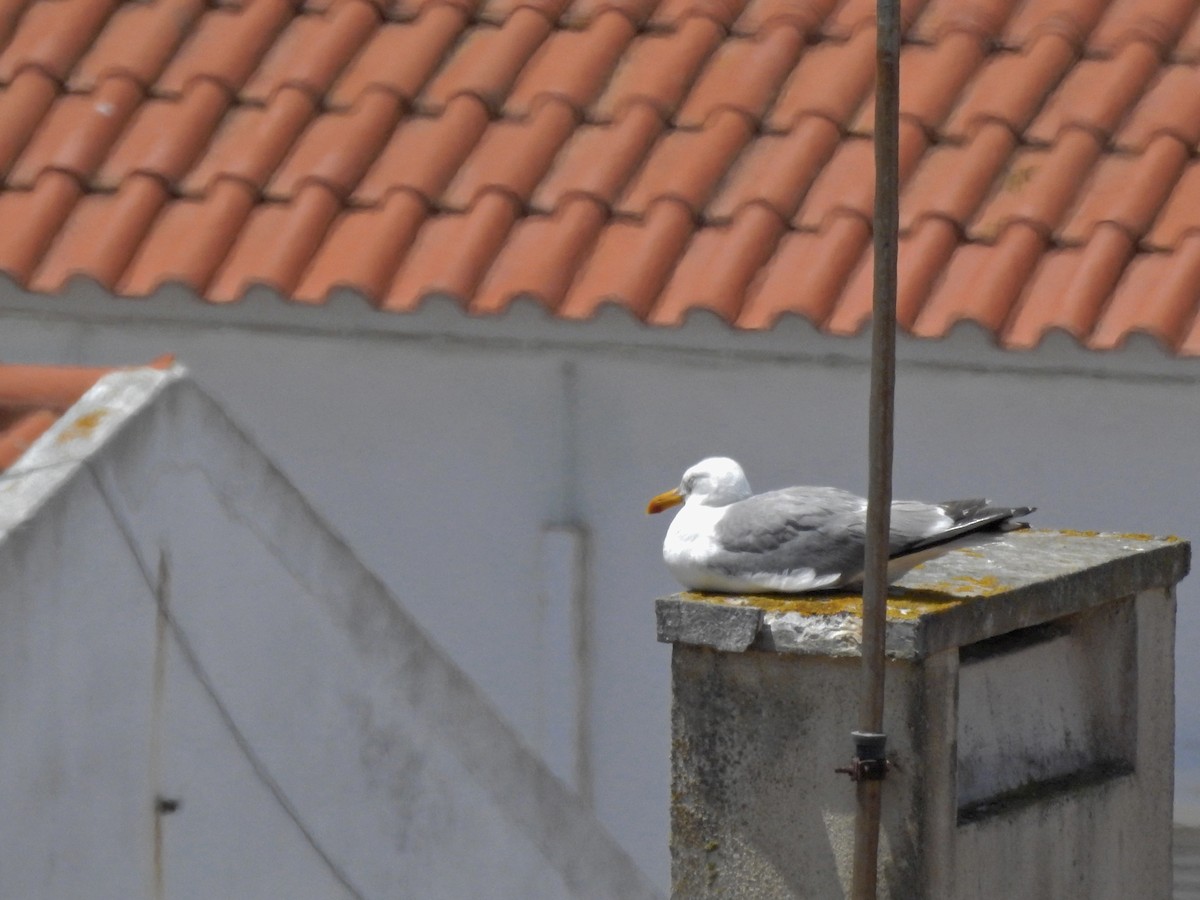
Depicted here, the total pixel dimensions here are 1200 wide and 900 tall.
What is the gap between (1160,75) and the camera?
482 cm

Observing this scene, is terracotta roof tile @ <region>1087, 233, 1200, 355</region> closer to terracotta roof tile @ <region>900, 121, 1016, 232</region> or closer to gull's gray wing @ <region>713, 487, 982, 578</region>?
terracotta roof tile @ <region>900, 121, 1016, 232</region>

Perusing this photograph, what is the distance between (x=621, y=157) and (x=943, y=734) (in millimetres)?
2661

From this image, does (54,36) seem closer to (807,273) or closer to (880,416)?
(807,273)

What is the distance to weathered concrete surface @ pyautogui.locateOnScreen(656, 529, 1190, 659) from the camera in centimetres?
244

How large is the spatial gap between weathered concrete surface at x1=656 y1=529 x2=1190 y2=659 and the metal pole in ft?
0.37

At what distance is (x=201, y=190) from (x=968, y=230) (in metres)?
1.82

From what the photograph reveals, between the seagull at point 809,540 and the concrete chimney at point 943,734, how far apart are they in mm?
37

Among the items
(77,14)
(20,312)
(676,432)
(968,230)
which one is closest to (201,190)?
(20,312)

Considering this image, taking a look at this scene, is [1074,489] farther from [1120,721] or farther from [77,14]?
[77,14]

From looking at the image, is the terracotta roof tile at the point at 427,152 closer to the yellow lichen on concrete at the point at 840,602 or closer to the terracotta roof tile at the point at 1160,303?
the terracotta roof tile at the point at 1160,303

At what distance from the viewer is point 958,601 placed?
2500mm

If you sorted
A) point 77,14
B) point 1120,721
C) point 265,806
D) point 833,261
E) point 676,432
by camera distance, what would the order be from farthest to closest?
point 77,14 < point 676,432 < point 833,261 < point 265,806 < point 1120,721

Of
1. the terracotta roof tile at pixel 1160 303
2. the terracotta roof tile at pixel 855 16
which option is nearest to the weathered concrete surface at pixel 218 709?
the terracotta roof tile at pixel 1160 303

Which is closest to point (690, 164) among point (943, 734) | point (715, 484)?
point (715, 484)
